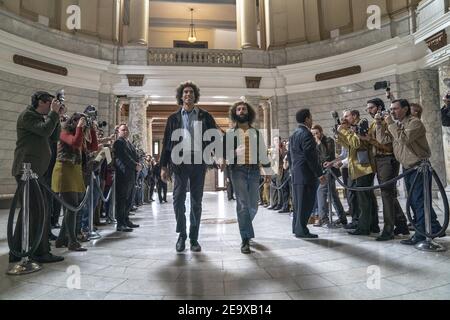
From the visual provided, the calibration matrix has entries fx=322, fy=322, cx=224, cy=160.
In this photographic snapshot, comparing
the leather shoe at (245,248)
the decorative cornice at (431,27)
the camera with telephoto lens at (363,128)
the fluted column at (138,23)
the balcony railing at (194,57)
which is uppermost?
the fluted column at (138,23)

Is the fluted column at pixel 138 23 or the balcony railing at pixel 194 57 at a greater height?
the fluted column at pixel 138 23

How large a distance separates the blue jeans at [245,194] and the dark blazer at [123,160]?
2265 mm

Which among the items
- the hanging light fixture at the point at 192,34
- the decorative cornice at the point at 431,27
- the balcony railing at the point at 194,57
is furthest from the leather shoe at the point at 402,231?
the hanging light fixture at the point at 192,34

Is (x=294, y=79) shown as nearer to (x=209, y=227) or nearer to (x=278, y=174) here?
(x=278, y=174)

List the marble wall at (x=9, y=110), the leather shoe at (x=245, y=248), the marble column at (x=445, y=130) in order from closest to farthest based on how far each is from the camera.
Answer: the leather shoe at (x=245, y=248) → the marble column at (x=445, y=130) → the marble wall at (x=9, y=110)

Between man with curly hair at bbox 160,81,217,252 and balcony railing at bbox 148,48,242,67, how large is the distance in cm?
1071

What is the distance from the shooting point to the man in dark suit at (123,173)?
5316 mm

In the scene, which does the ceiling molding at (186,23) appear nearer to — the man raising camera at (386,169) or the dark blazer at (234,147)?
the man raising camera at (386,169)

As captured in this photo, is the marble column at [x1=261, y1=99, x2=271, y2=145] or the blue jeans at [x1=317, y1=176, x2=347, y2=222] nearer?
the blue jeans at [x1=317, y1=176, x2=347, y2=222]

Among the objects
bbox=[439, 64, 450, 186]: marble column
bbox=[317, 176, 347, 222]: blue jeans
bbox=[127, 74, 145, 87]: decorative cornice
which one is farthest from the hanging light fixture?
bbox=[317, 176, 347, 222]: blue jeans

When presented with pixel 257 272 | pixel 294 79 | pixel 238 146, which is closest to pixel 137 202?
pixel 238 146

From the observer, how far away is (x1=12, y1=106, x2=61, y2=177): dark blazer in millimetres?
3219

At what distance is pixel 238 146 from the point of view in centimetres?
394

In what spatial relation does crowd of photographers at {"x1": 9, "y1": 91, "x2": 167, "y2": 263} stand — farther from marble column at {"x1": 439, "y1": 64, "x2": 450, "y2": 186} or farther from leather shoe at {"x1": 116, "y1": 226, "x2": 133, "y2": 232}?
marble column at {"x1": 439, "y1": 64, "x2": 450, "y2": 186}
